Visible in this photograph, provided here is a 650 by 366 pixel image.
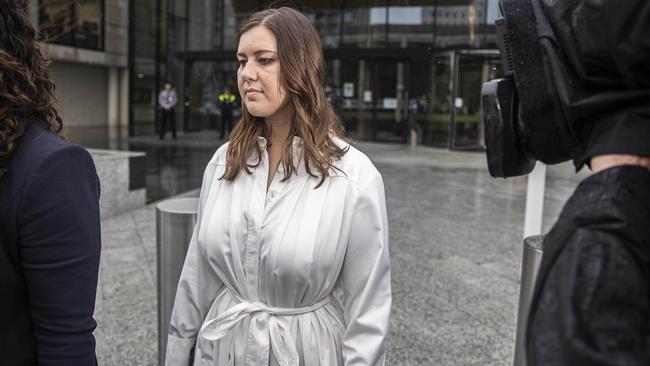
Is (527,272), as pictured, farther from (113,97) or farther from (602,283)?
(113,97)

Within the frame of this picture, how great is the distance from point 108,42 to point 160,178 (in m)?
16.5

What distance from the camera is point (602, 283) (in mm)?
739

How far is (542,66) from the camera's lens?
897mm

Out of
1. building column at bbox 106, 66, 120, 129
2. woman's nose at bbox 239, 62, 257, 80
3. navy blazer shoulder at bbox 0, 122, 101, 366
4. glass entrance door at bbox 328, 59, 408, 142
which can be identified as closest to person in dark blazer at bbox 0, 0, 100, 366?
navy blazer shoulder at bbox 0, 122, 101, 366

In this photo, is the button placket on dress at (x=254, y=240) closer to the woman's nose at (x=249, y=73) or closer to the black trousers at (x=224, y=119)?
the woman's nose at (x=249, y=73)

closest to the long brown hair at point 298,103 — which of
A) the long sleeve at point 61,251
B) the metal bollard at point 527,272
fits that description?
the long sleeve at point 61,251

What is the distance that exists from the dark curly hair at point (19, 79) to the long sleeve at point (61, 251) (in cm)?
12

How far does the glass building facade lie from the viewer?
18750 mm

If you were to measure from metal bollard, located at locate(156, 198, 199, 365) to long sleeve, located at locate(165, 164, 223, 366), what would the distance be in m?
0.94

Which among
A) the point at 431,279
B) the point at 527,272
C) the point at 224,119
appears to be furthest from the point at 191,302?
the point at 224,119

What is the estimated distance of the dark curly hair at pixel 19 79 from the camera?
139 cm

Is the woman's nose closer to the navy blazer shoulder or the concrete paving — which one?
the navy blazer shoulder

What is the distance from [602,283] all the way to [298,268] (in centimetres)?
125

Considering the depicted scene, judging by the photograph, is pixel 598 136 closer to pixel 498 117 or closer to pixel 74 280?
pixel 498 117
